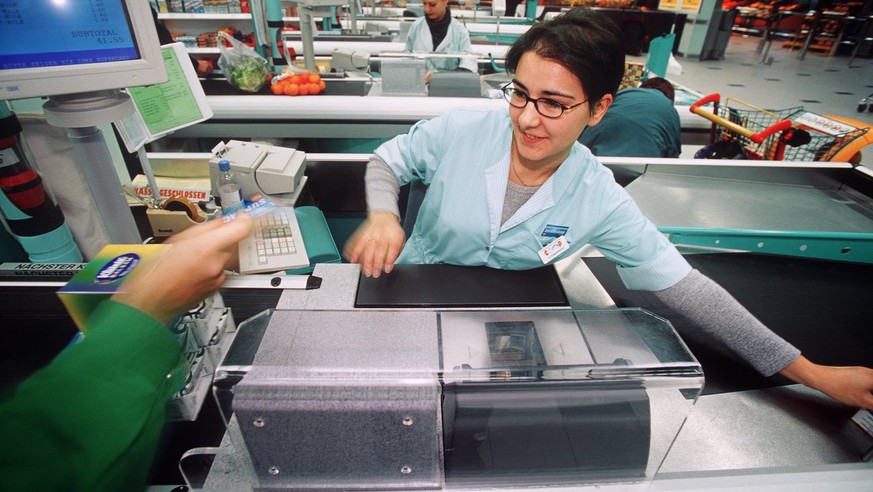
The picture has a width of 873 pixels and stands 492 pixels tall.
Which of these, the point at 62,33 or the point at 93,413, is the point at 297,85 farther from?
the point at 93,413

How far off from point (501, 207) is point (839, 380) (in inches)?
37.1

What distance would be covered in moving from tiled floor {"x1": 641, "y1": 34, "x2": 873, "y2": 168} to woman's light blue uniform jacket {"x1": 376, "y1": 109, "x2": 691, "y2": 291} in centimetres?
559

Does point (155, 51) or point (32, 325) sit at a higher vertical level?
point (155, 51)

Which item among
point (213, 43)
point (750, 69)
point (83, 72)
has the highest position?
point (83, 72)

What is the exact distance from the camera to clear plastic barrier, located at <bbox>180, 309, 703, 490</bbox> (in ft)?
2.18

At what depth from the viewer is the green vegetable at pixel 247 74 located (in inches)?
116

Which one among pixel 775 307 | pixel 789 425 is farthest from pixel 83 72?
pixel 775 307

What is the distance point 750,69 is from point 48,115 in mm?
11665

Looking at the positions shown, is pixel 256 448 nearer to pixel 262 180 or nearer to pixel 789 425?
pixel 789 425

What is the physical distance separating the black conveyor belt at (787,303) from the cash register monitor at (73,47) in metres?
1.56

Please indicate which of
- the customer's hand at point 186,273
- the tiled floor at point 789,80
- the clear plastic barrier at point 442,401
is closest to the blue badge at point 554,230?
the clear plastic barrier at point 442,401

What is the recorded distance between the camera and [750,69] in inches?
359

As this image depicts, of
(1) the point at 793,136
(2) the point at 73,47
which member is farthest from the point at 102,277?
(1) the point at 793,136

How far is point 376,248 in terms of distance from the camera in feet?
3.36
